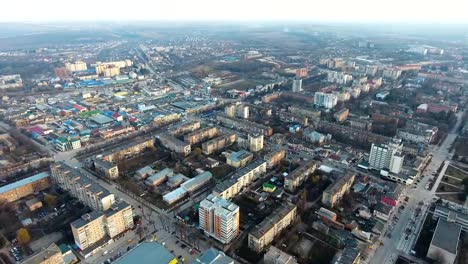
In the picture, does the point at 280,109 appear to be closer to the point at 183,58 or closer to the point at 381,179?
the point at 381,179

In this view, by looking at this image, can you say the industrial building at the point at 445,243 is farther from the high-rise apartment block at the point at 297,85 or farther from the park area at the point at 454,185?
the high-rise apartment block at the point at 297,85

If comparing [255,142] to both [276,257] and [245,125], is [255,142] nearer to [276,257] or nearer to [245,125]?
[245,125]

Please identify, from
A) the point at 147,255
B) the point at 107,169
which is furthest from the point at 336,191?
the point at 107,169

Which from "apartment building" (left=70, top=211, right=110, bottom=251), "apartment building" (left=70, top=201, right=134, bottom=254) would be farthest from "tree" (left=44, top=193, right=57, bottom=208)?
"apartment building" (left=70, top=211, right=110, bottom=251)

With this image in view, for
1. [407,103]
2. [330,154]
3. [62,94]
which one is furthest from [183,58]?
[330,154]

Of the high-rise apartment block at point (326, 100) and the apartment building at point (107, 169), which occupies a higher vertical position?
the high-rise apartment block at point (326, 100)

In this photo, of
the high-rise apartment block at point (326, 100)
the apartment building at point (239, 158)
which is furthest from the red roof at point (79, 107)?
the high-rise apartment block at point (326, 100)
